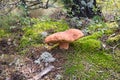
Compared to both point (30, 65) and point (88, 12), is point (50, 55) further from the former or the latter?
point (88, 12)

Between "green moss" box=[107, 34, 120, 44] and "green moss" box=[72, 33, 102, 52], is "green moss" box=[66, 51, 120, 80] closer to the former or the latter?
"green moss" box=[72, 33, 102, 52]

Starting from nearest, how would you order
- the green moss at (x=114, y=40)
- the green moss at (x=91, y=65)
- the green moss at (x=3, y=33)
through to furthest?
the green moss at (x=91, y=65) < the green moss at (x=114, y=40) < the green moss at (x=3, y=33)

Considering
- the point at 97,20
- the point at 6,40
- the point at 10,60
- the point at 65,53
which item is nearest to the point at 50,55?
the point at 65,53

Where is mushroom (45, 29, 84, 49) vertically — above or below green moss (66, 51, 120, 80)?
above

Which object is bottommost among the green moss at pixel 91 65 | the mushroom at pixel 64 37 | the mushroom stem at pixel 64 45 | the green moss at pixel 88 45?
the green moss at pixel 91 65

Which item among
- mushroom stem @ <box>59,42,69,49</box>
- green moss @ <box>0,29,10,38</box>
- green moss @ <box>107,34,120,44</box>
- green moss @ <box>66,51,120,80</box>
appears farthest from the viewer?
green moss @ <box>0,29,10,38</box>

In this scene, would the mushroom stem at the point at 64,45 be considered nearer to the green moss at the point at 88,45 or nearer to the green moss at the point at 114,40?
the green moss at the point at 88,45

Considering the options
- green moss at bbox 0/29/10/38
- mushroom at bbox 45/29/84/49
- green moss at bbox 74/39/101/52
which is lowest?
green moss at bbox 0/29/10/38

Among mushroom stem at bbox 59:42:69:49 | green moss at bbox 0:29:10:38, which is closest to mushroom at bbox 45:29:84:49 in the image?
mushroom stem at bbox 59:42:69:49

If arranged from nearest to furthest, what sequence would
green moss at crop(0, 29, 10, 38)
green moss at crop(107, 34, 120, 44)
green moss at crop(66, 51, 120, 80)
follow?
green moss at crop(66, 51, 120, 80)
green moss at crop(107, 34, 120, 44)
green moss at crop(0, 29, 10, 38)

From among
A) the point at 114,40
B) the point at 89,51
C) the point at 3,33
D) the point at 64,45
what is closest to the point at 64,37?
the point at 64,45

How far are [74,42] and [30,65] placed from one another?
2.08 feet

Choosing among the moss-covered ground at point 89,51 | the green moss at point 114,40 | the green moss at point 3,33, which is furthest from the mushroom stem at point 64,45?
the green moss at point 3,33

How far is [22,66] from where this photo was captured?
11.7 ft
